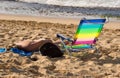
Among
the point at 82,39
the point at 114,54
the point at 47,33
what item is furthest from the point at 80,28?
the point at 47,33

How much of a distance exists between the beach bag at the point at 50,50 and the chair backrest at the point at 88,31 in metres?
0.43

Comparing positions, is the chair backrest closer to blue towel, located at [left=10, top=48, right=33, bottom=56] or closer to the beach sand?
the beach sand

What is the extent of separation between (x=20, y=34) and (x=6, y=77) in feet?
13.5

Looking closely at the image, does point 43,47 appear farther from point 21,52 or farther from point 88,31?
point 88,31

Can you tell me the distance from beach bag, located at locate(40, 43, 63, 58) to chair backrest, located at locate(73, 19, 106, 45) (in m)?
0.43

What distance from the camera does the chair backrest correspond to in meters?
7.48

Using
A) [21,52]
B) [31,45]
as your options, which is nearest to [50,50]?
[31,45]

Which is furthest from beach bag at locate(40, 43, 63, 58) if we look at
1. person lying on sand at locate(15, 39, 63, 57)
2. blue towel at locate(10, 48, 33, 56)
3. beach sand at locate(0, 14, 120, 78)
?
blue towel at locate(10, 48, 33, 56)

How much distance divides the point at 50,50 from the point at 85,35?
2.87 ft

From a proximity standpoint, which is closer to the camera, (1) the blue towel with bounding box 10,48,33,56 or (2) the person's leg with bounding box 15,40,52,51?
(1) the blue towel with bounding box 10,48,33,56

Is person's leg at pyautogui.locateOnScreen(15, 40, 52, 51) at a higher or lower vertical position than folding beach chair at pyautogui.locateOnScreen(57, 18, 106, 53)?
lower

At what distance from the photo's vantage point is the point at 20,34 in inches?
381

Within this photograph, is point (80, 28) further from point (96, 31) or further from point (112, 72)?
point (112, 72)

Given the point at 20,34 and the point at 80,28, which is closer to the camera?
the point at 80,28
